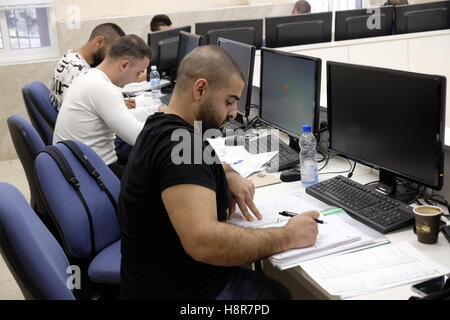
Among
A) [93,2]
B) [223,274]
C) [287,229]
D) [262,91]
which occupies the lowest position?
[223,274]

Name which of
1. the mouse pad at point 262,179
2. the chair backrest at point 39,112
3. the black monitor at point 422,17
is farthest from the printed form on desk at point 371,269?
the black monitor at point 422,17

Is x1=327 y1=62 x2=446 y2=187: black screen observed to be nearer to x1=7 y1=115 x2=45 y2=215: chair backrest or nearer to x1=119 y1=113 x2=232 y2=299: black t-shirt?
x1=119 y1=113 x2=232 y2=299: black t-shirt

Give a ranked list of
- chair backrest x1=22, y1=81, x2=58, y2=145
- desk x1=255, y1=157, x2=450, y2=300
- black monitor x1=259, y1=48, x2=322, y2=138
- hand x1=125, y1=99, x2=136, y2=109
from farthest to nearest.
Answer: hand x1=125, y1=99, x2=136, y2=109 < chair backrest x1=22, y1=81, x2=58, y2=145 < black monitor x1=259, y1=48, x2=322, y2=138 < desk x1=255, y1=157, x2=450, y2=300

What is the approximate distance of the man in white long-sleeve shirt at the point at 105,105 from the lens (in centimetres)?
274

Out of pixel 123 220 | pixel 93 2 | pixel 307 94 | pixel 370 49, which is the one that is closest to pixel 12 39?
pixel 93 2

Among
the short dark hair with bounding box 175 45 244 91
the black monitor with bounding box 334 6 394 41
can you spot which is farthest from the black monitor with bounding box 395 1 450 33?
the short dark hair with bounding box 175 45 244 91

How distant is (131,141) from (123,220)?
117 centimetres

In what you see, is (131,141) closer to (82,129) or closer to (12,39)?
(82,129)

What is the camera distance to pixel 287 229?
159 cm

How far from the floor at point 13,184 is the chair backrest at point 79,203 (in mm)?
1052

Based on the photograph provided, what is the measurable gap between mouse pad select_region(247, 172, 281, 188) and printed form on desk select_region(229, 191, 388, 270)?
0.61ft

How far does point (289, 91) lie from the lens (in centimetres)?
249

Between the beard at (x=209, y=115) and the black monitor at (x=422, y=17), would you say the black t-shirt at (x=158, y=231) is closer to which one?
the beard at (x=209, y=115)

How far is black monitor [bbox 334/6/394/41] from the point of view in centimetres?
470
